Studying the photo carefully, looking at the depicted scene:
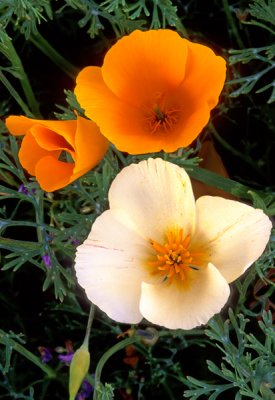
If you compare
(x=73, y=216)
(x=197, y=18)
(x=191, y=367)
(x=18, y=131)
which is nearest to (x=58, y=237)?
(x=73, y=216)

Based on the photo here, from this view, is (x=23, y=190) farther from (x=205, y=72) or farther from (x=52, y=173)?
(x=205, y=72)

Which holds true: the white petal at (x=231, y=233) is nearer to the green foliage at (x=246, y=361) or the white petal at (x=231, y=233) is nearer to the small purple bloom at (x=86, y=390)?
the green foliage at (x=246, y=361)

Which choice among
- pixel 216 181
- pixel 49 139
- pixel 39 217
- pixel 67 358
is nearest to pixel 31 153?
pixel 49 139

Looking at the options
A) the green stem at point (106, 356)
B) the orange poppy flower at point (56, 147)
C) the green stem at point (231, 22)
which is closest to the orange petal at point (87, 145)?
the orange poppy flower at point (56, 147)

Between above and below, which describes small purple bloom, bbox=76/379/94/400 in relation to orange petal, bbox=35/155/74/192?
below

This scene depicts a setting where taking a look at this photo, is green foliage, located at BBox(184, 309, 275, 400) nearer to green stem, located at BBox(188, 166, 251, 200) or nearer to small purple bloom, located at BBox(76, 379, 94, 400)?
green stem, located at BBox(188, 166, 251, 200)

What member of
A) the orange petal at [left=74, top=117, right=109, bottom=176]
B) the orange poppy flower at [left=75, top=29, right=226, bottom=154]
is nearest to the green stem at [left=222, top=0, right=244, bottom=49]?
the orange poppy flower at [left=75, top=29, right=226, bottom=154]
